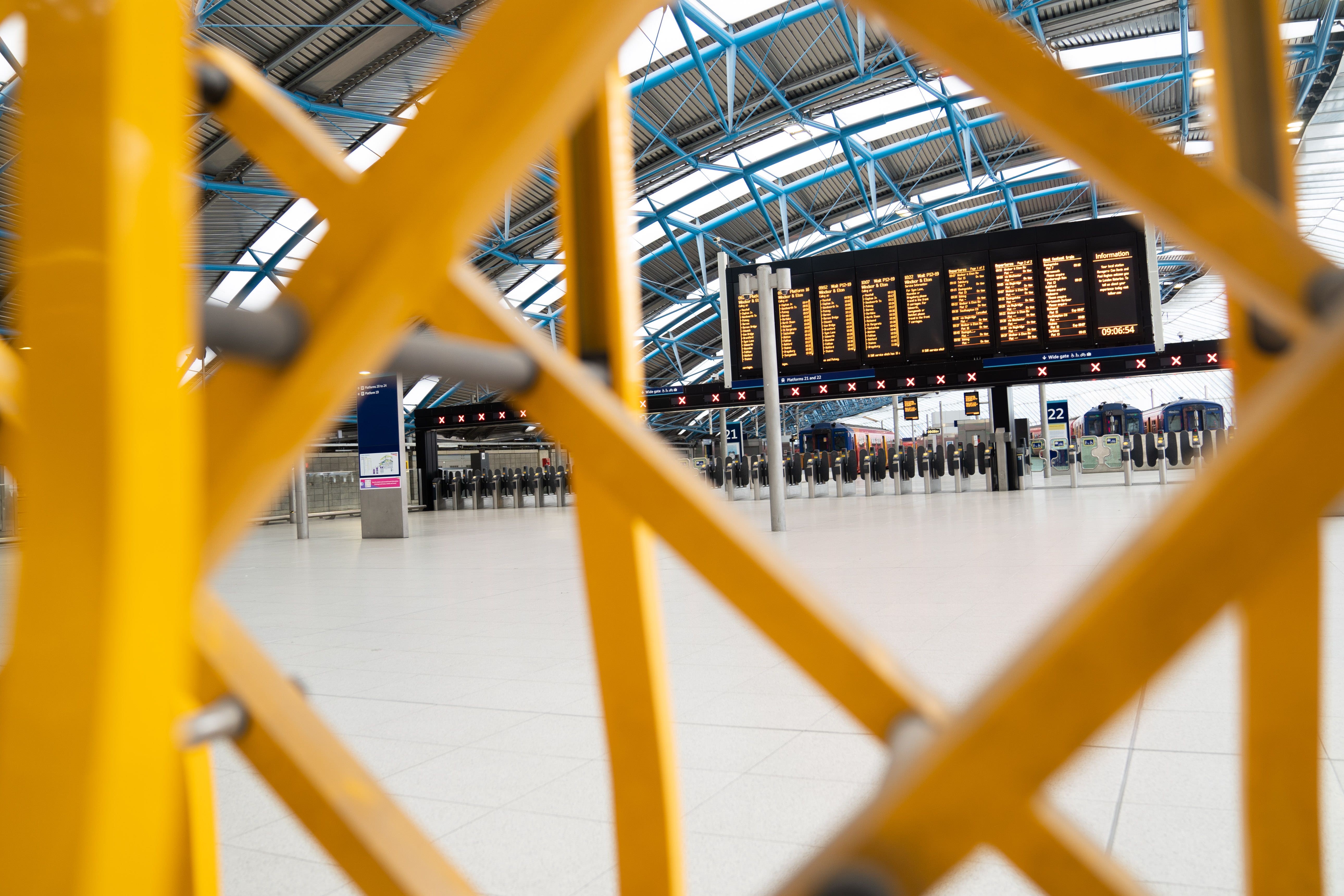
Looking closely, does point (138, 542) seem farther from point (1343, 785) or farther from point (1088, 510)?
point (1088, 510)

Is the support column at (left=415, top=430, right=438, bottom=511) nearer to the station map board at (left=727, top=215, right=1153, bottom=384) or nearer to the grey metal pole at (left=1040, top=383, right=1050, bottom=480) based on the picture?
the station map board at (left=727, top=215, right=1153, bottom=384)

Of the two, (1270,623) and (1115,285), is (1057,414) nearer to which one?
(1115,285)

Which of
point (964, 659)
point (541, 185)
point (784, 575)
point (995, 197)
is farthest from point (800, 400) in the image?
point (995, 197)

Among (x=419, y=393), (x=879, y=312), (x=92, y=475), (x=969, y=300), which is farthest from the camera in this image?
(x=419, y=393)

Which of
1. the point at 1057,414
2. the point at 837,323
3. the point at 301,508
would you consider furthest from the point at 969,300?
the point at 1057,414

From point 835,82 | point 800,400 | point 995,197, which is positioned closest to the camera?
point 800,400

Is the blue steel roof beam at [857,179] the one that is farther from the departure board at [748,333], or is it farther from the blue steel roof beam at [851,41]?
the departure board at [748,333]

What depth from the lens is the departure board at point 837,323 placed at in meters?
15.6

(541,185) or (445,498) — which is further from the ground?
(541,185)

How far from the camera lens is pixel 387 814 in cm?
85

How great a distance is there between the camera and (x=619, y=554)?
1.09 meters

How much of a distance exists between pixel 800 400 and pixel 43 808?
642 inches

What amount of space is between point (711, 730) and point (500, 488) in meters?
25.4

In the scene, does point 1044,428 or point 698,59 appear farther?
point 1044,428
